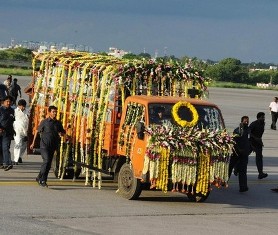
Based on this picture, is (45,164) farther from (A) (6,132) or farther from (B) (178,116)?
(B) (178,116)

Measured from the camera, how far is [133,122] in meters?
16.7

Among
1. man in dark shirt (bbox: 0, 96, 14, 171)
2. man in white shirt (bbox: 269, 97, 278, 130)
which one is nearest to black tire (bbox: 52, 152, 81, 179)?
man in dark shirt (bbox: 0, 96, 14, 171)

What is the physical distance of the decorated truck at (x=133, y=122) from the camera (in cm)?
1593

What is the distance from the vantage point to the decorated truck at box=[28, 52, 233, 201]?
15930mm

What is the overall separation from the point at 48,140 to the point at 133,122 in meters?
1.80

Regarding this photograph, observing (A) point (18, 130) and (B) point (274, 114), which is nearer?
(A) point (18, 130)

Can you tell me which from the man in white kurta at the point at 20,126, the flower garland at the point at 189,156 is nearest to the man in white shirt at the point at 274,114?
the man in white kurta at the point at 20,126

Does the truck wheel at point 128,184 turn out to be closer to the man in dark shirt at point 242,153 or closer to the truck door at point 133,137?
the truck door at point 133,137

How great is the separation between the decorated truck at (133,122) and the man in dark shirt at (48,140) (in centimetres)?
66

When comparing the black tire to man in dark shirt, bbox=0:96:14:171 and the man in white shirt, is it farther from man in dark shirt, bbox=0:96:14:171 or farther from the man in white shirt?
the man in white shirt

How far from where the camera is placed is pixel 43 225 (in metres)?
13.3

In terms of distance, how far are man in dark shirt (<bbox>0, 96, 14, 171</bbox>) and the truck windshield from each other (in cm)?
404

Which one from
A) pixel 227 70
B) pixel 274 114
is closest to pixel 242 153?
pixel 274 114

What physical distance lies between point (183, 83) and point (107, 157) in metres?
2.28
